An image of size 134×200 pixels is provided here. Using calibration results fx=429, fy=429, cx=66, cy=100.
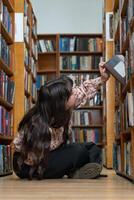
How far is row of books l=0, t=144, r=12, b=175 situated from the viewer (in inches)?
123

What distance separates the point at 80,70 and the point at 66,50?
14.5 inches

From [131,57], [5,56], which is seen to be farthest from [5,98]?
[131,57]

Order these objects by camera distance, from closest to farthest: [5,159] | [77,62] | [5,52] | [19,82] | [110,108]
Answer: [5,159] < [5,52] < [19,82] < [110,108] < [77,62]

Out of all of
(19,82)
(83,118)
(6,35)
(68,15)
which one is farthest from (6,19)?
(68,15)

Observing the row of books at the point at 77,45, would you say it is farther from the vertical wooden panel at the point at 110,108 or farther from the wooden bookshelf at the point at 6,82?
the wooden bookshelf at the point at 6,82

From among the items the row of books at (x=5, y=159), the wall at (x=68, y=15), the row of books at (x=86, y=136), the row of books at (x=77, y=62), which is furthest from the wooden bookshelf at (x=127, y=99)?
the wall at (x=68, y=15)

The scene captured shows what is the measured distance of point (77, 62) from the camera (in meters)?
6.38

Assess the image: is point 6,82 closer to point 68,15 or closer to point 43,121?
point 43,121

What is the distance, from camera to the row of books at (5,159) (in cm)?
313

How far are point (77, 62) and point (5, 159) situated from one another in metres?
3.36

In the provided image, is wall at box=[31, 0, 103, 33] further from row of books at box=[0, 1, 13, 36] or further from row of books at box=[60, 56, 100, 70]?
row of books at box=[0, 1, 13, 36]

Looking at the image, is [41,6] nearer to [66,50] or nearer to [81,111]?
[66,50]

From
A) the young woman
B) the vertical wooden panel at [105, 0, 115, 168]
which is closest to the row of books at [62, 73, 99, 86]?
the vertical wooden panel at [105, 0, 115, 168]

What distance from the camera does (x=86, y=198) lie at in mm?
1458
